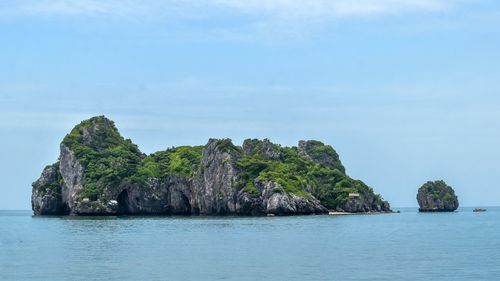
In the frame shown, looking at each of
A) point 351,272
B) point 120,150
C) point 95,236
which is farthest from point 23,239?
point 120,150

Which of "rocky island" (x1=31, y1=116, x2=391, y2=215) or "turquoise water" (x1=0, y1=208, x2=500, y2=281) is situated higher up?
"rocky island" (x1=31, y1=116, x2=391, y2=215)

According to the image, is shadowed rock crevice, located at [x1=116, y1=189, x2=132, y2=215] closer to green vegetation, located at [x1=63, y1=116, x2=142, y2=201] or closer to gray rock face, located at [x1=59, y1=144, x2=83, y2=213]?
green vegetation, located at [x1=63, y1=116, x2=142, y2=201]

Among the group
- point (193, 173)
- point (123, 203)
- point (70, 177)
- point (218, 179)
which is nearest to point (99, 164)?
point (70, 177)

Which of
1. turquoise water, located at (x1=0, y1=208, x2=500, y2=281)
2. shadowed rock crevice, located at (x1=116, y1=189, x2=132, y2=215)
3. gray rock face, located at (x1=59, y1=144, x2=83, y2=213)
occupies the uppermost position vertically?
gray rock face, located at (x1=59, y1=144, x2=83, y2=213)

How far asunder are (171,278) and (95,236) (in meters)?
47.7

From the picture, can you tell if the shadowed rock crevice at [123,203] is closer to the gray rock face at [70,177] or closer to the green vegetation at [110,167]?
the green vegetation at [110,167]

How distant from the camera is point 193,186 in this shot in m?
190

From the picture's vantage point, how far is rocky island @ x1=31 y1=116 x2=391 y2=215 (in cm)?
17688

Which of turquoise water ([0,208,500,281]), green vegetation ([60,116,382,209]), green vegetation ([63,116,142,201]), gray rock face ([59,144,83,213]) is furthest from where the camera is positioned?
gray rock face ([59,144,83,213])

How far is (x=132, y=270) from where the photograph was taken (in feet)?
198

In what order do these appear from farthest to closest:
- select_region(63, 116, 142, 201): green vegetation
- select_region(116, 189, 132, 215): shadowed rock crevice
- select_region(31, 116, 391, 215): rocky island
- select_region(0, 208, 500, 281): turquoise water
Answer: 1. select_region(116, 189, 132, 215): shadowed rock crevice
2. select_region(63, 116, 142, 201): green vegetation
3. select_region(31, 116, 391, 215): rocky island
4. select_region(0, 208, 500, 281): turquoise water

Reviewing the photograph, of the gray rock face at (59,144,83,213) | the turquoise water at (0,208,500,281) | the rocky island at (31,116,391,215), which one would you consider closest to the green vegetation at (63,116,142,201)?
the rocky island at (31,116,391,215)

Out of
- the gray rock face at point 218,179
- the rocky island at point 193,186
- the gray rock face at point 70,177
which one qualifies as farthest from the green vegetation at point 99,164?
the gray rock face at point 218,179

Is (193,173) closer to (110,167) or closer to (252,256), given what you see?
(110,167)
